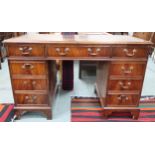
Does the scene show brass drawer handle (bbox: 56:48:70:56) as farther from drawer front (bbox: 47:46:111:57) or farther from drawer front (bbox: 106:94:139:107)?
drawer front (bbox: 106:94:139:107)

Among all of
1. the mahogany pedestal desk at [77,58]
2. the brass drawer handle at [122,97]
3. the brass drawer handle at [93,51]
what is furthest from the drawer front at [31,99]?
the brass drawer handle at [122,97]

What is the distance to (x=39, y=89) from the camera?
1.43m

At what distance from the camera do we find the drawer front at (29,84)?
1.40 m

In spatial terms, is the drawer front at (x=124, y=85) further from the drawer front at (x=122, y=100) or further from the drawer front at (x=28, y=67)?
the drawer front at (x=28, y=67)

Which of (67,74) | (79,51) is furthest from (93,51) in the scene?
(67,74)

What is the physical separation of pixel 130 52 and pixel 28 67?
89cm

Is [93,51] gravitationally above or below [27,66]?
above

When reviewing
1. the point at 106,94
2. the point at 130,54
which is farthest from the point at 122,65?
the point at 106,94

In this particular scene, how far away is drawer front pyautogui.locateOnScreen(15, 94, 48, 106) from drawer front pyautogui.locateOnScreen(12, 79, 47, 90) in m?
0.08

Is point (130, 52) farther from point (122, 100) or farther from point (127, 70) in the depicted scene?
point (122, 100)

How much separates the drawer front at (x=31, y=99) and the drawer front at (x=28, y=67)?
0.23 m

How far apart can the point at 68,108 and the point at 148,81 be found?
1478mm

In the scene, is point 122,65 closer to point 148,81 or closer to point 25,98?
point 25,98

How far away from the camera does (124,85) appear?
1.42 metres
